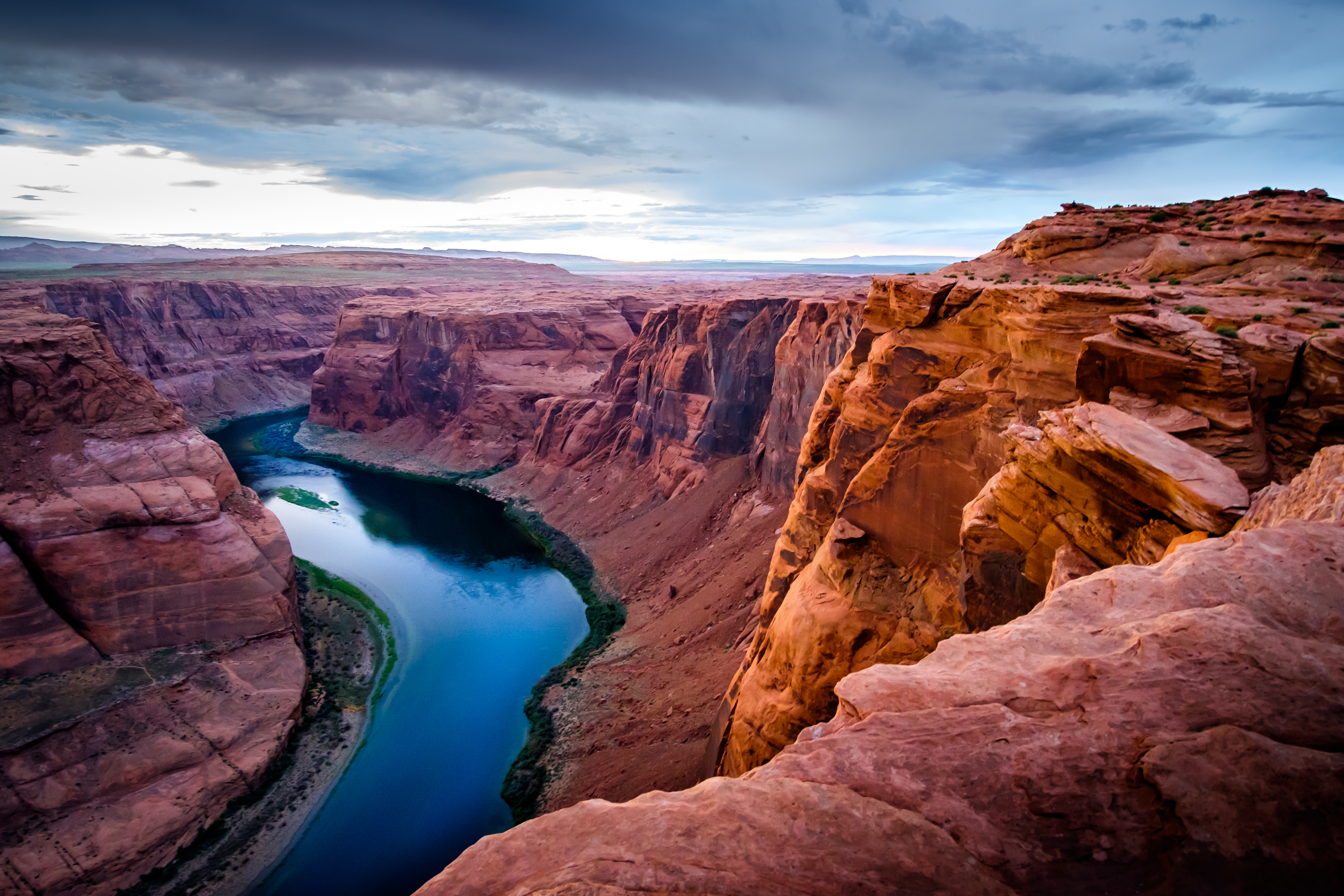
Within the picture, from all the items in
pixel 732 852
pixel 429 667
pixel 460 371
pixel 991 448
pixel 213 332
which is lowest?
pixel 429 667

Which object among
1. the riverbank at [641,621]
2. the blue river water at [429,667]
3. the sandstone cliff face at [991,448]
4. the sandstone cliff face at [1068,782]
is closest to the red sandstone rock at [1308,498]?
the sandstone cliff face at [991,448]

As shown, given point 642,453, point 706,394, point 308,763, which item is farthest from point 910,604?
point 642,453

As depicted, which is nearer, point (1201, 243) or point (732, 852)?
point (732, 852)

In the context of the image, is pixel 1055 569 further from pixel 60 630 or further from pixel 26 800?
pixel 60 630

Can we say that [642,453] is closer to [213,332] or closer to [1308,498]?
[1308,498]

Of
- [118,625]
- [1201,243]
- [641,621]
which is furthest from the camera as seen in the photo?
[641,621]
